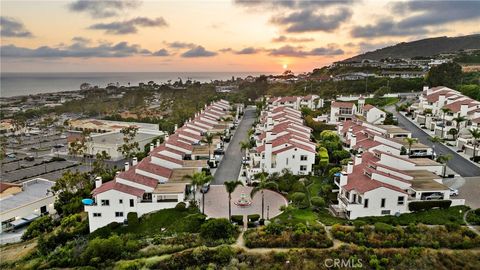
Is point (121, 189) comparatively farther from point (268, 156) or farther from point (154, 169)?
point (268, 156)

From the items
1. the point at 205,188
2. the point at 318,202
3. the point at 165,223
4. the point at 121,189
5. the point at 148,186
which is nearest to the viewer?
the point at 165,223

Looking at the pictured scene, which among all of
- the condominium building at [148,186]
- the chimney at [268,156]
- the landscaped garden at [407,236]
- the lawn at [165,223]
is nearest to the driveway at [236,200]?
the lawn at [165,223]

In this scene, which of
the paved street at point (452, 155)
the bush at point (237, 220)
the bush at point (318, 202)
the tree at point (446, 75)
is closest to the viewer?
the bush at point (237, 220)

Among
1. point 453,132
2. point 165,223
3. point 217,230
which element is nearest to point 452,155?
point 453,132

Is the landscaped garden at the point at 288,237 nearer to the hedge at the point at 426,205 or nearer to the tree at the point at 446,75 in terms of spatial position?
the hedge at the point at 426,205

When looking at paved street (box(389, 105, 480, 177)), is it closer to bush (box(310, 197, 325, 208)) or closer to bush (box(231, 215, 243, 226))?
bush (box(310, 197, 325, 208))

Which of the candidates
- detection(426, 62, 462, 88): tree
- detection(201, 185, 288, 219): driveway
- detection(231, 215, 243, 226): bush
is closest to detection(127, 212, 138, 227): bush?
detection(201, 185, 288, 219): driveway

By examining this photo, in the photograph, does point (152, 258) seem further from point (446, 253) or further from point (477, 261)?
point (477, 261)
